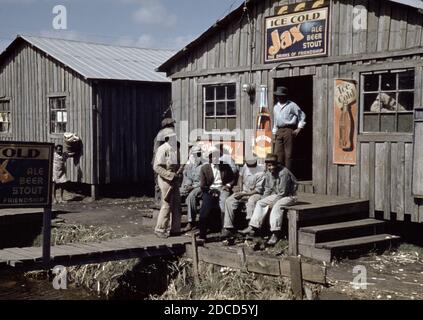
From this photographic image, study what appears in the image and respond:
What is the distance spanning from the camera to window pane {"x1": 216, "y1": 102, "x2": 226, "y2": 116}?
14183 millimetres

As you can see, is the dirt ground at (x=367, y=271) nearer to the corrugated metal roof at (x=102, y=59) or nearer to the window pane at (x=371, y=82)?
the window pane at (x=371, y=82)

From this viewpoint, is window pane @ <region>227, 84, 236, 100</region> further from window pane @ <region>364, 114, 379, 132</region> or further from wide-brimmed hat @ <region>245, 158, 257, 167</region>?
window pane @ <region>364, 114, 379, 132</region>

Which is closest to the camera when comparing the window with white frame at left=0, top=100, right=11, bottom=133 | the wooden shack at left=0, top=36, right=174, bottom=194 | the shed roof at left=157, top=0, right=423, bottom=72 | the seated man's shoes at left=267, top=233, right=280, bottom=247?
the seated man's shoes at left=267, top=233, right=280, bottom=247

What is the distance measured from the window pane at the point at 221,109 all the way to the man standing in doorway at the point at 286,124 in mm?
1982

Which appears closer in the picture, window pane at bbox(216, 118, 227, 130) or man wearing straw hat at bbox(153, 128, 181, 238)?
man wearing straw hat at bbox(153, 128, 181, 238)

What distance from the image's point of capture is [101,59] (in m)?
20.0

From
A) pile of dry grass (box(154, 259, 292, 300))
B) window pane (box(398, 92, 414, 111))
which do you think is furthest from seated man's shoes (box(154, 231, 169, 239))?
window pane (box(398, 92, 414, 111))

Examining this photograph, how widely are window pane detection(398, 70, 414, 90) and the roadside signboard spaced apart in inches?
249

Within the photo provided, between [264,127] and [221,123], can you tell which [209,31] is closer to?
[221,123]

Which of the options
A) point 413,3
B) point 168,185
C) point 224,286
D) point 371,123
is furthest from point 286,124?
Answer: point 224,286

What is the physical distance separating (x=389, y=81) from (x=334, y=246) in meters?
3.41

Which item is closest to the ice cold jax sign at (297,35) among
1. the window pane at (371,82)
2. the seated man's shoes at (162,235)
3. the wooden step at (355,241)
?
the window pane at (371,82)

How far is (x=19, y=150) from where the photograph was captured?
29.1ft
